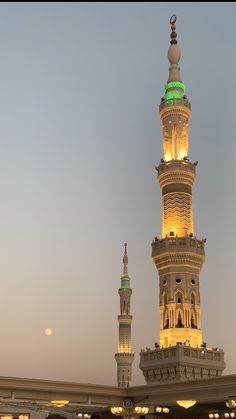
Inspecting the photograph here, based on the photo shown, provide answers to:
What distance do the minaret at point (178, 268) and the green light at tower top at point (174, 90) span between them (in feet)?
2.25

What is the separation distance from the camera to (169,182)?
153ft

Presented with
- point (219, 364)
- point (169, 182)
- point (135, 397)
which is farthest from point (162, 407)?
point (169, 182)

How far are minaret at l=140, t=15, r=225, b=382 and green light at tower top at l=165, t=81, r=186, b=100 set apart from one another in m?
0.69

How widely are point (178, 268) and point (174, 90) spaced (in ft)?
51.3

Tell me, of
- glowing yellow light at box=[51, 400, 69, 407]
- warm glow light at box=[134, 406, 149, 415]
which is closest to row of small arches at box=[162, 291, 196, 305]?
warm glow light at box=[134, 406, 149, 415]

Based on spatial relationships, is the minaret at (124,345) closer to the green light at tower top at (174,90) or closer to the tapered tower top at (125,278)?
the tapered tower top at (125,278)

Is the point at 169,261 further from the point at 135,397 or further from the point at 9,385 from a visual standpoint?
the point at 9,385

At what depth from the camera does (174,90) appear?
50031 millimetres

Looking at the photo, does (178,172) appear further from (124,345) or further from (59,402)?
(124,345)

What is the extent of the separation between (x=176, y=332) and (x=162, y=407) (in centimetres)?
1067

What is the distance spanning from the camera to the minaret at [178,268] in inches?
1608

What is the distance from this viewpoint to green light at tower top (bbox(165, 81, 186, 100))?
49688mm

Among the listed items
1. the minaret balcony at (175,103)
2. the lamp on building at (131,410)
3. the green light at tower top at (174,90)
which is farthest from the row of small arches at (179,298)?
the green light at tower top at (174,90)

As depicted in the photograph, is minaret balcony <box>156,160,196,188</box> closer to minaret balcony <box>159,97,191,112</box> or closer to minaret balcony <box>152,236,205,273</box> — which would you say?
minaret balcony <box>152,236,205,273</box>
